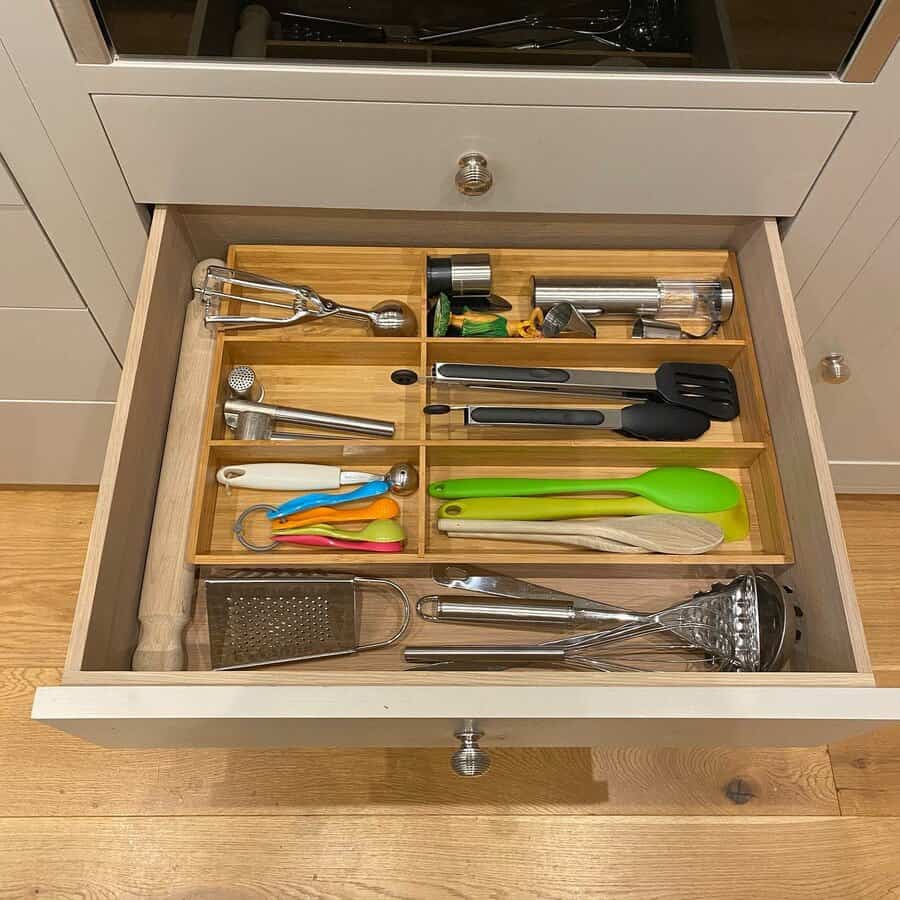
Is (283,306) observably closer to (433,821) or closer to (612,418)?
(612,418)

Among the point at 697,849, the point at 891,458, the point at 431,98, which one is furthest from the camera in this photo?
the point at 891,458

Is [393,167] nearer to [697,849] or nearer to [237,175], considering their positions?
[237,175]

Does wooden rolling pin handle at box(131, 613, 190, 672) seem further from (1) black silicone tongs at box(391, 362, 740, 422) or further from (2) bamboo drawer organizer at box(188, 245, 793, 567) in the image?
(1) black silicone tongs at box(391, 362, 740, 422)

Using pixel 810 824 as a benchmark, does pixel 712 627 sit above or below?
above

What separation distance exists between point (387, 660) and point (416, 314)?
0.38 m

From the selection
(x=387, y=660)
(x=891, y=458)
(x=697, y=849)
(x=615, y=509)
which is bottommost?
(x=697, y=849)

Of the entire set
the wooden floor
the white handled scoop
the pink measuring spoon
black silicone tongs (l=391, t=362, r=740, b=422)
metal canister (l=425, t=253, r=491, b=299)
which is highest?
metal canister (l=425, t=253, r=491, b=299)

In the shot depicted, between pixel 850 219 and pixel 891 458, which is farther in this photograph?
pixel 891 458

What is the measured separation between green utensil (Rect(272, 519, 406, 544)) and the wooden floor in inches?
18.7

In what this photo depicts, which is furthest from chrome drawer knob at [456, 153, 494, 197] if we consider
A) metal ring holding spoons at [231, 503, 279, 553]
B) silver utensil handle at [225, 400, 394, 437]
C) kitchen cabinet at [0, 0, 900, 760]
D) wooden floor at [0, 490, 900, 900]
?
wooden floor at [0, 490, 900, 900]

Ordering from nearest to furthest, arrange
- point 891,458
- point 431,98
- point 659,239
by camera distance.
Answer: point 431,98 → point 659,239 → point 891,458

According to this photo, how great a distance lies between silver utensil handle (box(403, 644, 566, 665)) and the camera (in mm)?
764

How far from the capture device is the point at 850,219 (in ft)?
2.65

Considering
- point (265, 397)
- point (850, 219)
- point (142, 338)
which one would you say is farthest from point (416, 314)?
point (850, 219)
